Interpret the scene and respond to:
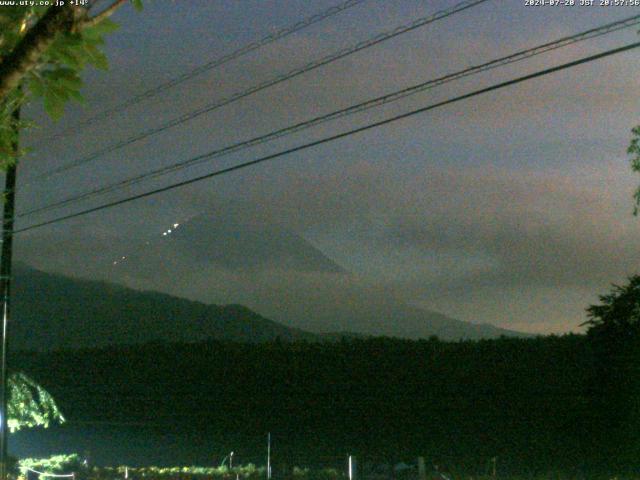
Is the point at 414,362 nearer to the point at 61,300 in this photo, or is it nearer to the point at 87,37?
the point at 87,37

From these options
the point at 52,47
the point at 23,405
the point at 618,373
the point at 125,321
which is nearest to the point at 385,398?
the point at 618,373

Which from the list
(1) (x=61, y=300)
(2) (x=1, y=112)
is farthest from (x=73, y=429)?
(1) (x=61, y=300)

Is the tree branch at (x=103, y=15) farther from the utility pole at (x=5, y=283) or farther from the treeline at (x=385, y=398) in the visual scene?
the treeline at (x=385, y=398)

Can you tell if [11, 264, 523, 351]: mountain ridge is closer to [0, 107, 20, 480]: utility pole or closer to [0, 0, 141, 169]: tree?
[0, 107, 20, 480]: utility pole

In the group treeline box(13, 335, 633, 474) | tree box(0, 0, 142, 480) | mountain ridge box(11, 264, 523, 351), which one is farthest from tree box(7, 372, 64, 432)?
mountain ridge box(11, 264, 523, 351)

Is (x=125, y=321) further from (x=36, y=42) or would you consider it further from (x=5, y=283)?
(x=36, y=42)
